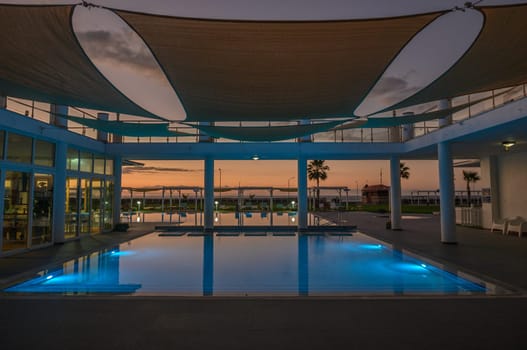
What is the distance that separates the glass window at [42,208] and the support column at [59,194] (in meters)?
0.15

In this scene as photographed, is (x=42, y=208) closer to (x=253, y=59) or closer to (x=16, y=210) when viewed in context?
(x=16, y=210)

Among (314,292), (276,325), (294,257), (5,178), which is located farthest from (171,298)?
(5,178)

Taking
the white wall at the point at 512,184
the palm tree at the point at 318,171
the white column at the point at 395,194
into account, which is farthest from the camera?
the palm tree at the point at 318,171

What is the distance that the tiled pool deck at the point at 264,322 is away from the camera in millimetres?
3430

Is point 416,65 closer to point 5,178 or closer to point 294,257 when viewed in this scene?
point 294,257

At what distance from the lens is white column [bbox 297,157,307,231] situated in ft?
48.8

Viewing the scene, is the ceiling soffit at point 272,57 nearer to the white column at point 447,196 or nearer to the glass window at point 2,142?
the glass window at point 2,142

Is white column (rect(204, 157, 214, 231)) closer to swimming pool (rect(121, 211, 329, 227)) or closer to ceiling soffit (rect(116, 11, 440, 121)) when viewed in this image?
swimming pool (rect(121, 211, 329, 227))

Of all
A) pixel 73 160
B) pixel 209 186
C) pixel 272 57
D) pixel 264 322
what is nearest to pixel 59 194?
pixel 73 160

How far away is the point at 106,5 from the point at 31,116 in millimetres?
7481

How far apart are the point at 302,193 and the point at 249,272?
768 centimetres

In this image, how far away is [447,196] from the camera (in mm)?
10781

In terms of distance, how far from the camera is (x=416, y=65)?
24.1 feet

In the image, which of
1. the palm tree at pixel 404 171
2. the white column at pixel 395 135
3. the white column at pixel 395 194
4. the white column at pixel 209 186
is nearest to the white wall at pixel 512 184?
the white column at pixel 395 194
